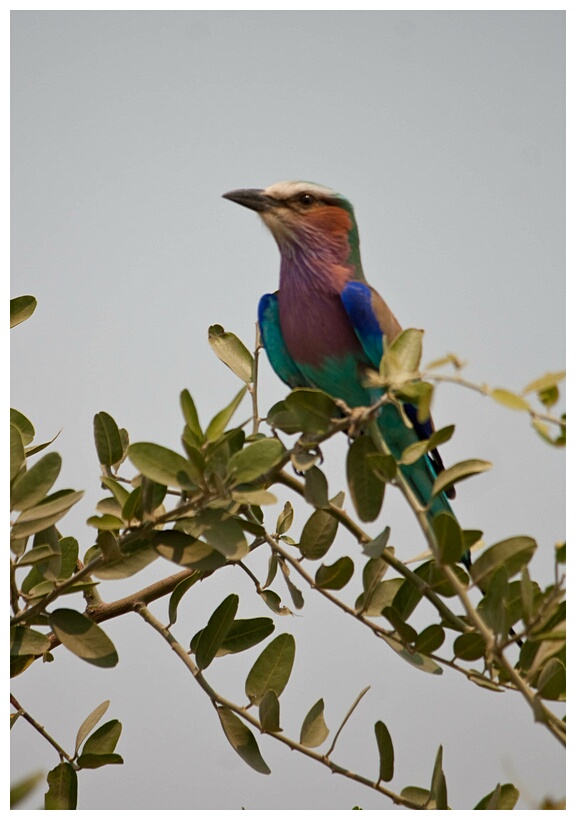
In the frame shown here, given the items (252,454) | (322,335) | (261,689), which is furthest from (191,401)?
(322,335)

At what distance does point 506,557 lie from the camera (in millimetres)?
1484

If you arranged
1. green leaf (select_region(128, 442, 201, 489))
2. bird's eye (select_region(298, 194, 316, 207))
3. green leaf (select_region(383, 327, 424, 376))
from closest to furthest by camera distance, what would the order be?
green leaf (select_region(383, 327, 424, 376)) → green leaf (select_region(128, 442, 201, 489)) → bird's eye (select_region(298, 194, 316, 207))

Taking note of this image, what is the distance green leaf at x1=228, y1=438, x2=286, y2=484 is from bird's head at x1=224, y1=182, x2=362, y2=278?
154cm

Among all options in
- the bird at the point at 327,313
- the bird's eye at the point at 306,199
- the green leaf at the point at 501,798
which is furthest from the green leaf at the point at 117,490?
the bird's eye at the point at 306,199

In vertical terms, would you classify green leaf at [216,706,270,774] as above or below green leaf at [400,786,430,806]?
above

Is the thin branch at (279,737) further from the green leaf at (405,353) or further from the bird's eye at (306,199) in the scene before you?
the bird's eye at (306,199)

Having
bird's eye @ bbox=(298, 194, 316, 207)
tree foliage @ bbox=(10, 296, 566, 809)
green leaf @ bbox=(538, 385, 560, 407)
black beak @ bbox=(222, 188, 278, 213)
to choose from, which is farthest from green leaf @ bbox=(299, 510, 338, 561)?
bird's eye @ bbox=(298, 194, 316, 207)

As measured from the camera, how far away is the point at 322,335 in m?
2.68

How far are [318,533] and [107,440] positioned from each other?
0.47 meters

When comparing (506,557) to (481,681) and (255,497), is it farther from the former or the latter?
(255,497)

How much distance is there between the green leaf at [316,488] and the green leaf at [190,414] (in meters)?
0.23

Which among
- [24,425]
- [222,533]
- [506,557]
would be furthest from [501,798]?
[24,425]

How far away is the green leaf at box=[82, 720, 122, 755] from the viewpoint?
5.98ft

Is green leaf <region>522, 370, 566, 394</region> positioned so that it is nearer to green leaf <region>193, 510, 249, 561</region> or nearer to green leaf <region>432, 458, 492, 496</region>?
green leaf <region>432, 458, 492, 496</region>
